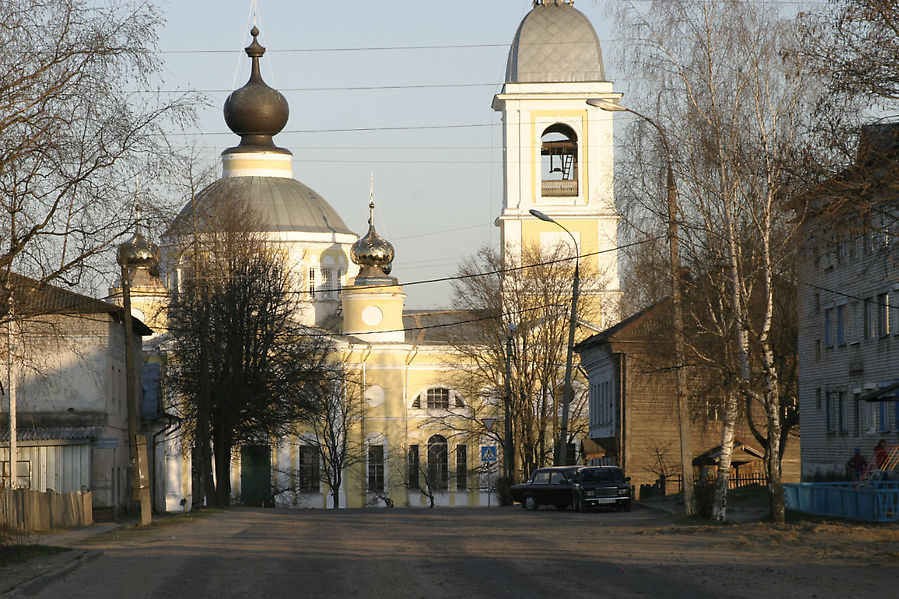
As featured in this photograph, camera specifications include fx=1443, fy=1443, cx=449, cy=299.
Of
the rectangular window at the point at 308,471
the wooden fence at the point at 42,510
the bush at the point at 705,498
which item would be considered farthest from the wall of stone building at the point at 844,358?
the rectangular window at the point at 308,471

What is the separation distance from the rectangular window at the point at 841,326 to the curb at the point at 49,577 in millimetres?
24210

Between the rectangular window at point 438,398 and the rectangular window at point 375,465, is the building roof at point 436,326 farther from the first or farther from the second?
the rectangular window at point 375,465

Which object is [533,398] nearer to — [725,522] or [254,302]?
[254,302]

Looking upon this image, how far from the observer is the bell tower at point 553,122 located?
69.8 m

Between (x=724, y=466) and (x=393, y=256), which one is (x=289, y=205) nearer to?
(x=393, y=256)

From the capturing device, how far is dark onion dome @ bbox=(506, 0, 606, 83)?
70.2 meters

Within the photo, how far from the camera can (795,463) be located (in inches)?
2080

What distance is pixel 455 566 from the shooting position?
17672 mm

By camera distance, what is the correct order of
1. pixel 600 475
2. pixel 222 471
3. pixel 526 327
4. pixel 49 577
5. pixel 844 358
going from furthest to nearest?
pixel 526 327, pixel 222 471, pixel 844 358, pixel 600 475, pixel 49 577

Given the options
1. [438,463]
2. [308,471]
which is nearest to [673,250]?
[308,471]

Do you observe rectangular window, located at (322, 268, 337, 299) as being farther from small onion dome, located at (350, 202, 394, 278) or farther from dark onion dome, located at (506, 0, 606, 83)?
dark onion dome, located at (506, 0, 606, 83)

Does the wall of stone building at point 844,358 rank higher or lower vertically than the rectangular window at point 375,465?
higher

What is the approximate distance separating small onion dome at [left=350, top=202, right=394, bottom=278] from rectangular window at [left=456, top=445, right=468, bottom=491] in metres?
10.9

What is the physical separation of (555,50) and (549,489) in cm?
3740
